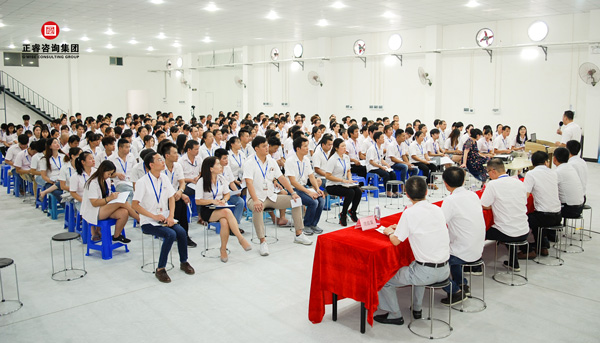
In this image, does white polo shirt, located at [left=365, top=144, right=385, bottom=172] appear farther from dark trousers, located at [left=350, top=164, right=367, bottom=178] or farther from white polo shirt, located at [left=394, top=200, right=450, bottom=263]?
white polo shirt, located at [left=394, top=200, right=450, bottom=263]

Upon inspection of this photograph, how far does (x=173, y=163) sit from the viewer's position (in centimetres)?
579

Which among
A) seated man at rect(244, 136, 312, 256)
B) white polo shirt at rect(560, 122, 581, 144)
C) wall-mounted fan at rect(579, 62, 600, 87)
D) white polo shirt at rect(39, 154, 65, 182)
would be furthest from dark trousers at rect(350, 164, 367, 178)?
wall-mounted fan at rect(579, 62, 600, 87)

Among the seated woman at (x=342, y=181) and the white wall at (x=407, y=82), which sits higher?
the white wall at (x=407, y=82)

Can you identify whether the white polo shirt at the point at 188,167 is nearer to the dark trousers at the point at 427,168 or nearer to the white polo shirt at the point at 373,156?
the white polo shirt at the point at 373,156

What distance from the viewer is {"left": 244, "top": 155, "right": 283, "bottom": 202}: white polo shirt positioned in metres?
5.75

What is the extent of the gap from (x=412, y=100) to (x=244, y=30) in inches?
231

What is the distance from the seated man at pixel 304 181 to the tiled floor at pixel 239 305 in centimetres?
77

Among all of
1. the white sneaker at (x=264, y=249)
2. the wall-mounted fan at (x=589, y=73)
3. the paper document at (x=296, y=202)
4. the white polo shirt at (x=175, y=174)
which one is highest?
the wall-mounted fan at (x=589, y=73)

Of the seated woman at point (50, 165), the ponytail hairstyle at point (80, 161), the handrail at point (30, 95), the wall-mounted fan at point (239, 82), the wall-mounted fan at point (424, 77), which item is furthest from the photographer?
the handrail at point (30, 95)

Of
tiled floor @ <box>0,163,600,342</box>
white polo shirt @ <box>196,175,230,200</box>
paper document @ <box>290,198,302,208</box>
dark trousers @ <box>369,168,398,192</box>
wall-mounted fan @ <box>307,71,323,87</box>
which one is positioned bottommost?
tiled floor @ <box>0,163,600,342</box>

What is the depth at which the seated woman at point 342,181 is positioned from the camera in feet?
21.7

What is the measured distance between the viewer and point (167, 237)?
461cm

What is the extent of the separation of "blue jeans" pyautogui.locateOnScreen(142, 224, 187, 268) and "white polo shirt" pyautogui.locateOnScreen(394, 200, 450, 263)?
228 centimetres

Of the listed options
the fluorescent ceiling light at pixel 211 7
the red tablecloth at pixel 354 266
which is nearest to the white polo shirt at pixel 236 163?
the red tablecloth at pixel 354 266
